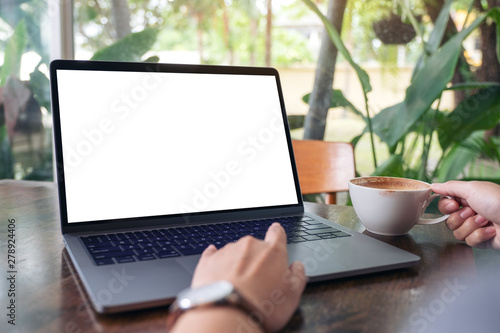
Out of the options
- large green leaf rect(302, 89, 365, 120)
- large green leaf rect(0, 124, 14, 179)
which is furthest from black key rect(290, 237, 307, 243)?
large green leaf rect(0, 124, 14, 179)

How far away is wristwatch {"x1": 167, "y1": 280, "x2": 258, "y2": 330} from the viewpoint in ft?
1.11

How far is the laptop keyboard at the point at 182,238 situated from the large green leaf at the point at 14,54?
4.16 ft

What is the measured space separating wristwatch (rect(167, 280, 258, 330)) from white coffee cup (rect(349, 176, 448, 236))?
0.36 metres

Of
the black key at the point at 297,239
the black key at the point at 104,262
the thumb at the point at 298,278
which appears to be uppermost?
the thumb at the point at 298,278

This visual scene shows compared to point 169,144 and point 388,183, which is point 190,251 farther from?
point 388,183

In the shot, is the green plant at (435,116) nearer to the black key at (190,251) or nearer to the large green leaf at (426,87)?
the large green leaf at (426,87)

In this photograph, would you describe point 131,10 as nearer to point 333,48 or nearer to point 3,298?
point 333,48

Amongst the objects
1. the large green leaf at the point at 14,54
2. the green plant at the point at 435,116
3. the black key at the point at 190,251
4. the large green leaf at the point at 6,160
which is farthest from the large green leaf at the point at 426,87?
the large green leaf at the point at 6,160

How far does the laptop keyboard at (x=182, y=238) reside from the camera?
1.73 ft

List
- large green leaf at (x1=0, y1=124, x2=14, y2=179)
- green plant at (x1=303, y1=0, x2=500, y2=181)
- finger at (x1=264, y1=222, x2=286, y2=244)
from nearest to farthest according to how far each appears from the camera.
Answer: finger at (x1=264, y1=222, x2=286, y2=244) < green plant at (x1=303, y1=0, x2=500, y2=181) < large green leaf at (x1=0, y1=124, x2=14, y2=179)

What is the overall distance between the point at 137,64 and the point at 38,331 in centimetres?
45

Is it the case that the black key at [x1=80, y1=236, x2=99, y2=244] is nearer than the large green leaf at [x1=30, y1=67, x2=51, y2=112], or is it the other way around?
the black key at [x1=80, y1=236, x2=99, y2=244]

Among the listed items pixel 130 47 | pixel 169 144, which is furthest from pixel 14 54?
pixel 169 144

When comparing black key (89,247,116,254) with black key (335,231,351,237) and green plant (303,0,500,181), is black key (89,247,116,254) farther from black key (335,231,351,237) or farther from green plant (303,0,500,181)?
green plant (303,0,500,181)
